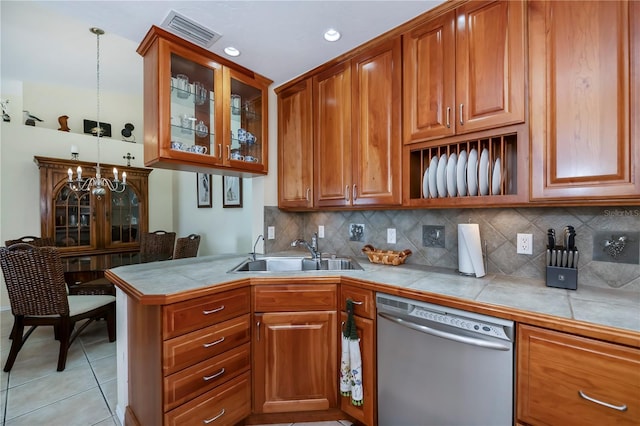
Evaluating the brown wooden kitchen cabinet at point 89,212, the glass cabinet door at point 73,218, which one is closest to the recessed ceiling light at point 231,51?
the brown wooden kitchen cabinet at point 89,212

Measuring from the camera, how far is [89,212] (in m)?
4.13

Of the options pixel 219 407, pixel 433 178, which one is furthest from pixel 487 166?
pixel 219 407

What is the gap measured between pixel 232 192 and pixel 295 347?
Result: 263cm

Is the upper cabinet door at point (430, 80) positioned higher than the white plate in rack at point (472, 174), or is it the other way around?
the upper cabinet door at point (430, 80)

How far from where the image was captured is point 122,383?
1732 mm

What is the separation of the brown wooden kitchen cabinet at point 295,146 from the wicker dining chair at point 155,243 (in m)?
2.34

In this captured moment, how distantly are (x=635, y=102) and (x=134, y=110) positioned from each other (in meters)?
6.12

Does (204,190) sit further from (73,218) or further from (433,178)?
(433,178)

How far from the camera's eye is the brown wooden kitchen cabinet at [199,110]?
1803 mm

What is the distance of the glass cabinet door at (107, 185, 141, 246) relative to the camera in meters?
4.38

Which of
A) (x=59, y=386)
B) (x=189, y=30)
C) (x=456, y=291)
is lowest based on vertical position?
(x=59, y=386)

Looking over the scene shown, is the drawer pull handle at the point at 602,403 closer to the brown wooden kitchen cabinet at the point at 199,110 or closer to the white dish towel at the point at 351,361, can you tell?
the white dish towel at the point at 351,361

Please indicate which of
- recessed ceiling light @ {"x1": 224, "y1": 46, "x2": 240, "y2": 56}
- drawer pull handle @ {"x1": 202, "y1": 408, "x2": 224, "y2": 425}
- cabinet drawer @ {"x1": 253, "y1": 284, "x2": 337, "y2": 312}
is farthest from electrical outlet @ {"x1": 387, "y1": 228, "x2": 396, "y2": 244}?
recessed ceiling light @ {"x1": 224, "y1": 46, "x2": 240, "y2": 56}

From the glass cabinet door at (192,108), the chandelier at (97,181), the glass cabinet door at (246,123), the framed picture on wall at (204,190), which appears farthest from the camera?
the framed picture on wall at (204,190)
